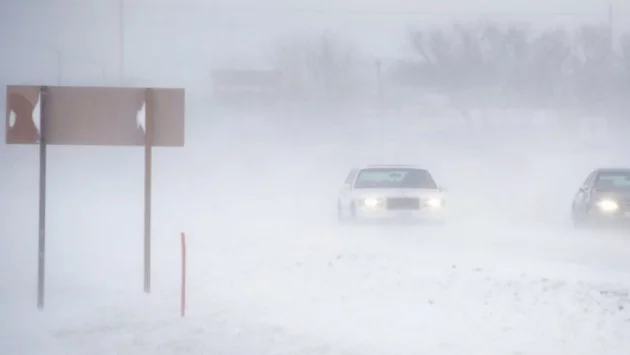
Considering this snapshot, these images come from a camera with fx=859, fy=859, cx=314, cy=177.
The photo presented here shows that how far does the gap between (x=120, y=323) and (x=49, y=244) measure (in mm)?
7749

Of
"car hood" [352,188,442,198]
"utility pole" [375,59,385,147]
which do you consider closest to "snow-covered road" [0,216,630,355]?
"car hood" [352,188,442,198]

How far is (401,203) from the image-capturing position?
17.1m

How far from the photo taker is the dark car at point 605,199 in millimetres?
17000

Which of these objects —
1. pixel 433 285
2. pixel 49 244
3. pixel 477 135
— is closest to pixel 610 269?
pixel 433 285

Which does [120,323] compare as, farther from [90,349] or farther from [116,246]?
[116,246]

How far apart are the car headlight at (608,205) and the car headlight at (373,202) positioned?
173 inches

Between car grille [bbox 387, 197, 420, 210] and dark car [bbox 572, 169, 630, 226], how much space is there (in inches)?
143

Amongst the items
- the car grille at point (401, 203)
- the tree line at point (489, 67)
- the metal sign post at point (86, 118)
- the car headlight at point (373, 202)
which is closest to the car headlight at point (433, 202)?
the car grille at point (401, 203)

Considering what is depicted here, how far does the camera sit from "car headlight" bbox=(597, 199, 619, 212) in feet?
56.0

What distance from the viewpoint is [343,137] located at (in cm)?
3925

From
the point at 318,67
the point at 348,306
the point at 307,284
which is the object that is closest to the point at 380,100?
the point at 318,67

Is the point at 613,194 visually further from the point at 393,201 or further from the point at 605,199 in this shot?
the point at 393,201

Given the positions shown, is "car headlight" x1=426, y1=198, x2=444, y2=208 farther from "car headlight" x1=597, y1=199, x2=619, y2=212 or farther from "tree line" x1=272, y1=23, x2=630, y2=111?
"tree line" x1=272, y1=23, x2=630, y2=111

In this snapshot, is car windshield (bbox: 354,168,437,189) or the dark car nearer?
the dark car
